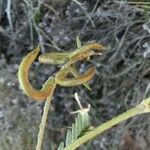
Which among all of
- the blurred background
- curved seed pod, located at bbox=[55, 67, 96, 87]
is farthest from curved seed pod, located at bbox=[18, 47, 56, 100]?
the blurred background

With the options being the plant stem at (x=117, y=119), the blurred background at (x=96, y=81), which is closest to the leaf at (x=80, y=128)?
the plant stem at (x=117, y=119)

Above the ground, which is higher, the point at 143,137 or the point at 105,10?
the point at 105,10

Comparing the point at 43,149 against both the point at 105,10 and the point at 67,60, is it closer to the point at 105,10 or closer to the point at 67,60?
the point at 105,10

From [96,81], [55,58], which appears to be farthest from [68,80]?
[96,81]

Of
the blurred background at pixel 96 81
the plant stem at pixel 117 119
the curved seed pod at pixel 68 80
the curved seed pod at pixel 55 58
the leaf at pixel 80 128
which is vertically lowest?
the blurred background at pixel 96 81

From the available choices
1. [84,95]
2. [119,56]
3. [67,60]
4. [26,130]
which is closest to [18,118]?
[26,130]

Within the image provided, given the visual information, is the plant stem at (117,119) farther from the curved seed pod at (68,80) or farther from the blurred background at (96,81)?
the blurred background at (96,81)

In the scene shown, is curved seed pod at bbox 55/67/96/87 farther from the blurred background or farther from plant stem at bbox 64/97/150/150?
the blurred background

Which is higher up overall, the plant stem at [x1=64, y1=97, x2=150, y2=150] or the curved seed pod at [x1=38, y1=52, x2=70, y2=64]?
the curved seed pod at [x1=38, y1=52, x2=70, y2=64]
